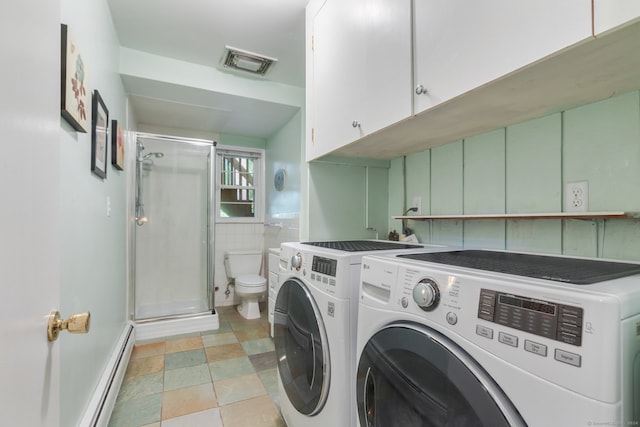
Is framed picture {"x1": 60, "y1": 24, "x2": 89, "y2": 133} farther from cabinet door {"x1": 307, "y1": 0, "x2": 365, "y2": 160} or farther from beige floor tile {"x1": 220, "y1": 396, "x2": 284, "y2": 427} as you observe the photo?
beige floor tile {"x1": 220, "y1": 396, "x2": 284, "y2": 427}

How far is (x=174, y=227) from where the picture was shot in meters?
3.30

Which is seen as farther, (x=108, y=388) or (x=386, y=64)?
(x=108, y=388)

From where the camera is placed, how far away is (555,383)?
466 mm

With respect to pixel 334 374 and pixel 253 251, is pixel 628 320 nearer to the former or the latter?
pixel 334 374

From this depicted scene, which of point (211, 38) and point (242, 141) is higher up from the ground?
point (211, 38)

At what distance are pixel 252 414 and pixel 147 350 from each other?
133 centimetres

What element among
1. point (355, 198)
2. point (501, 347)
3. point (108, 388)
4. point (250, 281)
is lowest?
point (108, 388)

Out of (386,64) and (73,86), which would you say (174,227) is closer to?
(73,86)

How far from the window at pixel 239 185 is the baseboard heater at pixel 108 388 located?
177cm

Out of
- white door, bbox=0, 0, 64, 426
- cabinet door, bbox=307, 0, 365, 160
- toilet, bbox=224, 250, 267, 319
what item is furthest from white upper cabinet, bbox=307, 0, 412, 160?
toilet, bbox=224, 250, 267, 319

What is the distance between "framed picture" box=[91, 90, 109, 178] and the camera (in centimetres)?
146

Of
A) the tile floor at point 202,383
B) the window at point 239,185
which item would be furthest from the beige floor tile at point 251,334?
the window at point 239,185

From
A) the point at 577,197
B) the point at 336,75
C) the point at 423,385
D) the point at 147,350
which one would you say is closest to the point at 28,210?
A: the point at 423,385

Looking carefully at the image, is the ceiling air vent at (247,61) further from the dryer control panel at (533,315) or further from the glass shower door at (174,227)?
the dryer control panel at (533,315)
